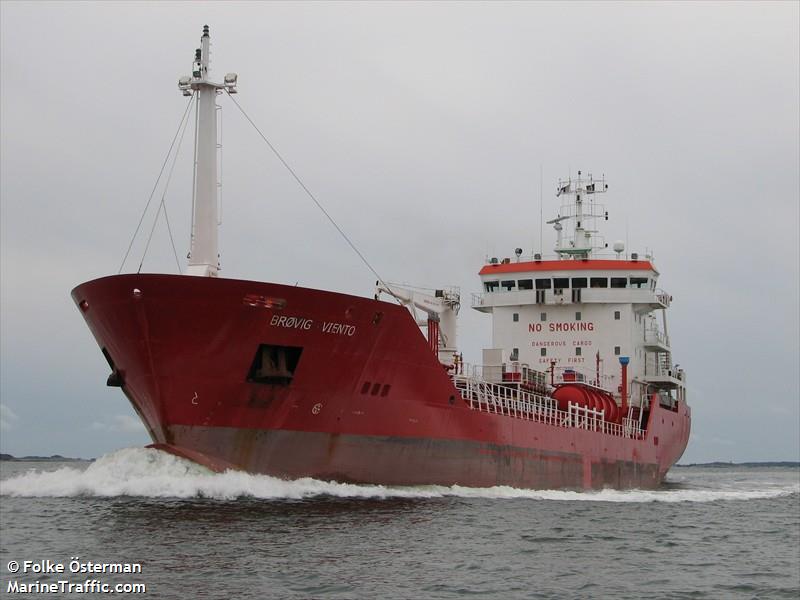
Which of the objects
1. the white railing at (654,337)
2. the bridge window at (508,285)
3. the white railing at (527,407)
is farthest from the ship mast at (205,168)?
the white railing at (654,337)

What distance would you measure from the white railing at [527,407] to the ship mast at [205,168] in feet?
24.6

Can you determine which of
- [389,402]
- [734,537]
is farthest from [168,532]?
[734,537]

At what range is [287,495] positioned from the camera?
65.9 ft

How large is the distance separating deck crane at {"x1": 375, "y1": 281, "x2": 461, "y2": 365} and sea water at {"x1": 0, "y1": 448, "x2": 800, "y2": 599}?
457cm

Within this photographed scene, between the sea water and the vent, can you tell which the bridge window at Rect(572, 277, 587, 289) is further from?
the vent

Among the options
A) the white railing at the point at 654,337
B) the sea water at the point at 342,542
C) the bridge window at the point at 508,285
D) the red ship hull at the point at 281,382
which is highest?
the bridge window at the point at 508,285

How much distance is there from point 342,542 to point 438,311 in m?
12.4

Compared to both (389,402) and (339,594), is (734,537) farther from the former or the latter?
(339,594)

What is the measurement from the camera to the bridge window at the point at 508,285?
36469 millimetres

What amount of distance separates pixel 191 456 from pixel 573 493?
42.3 ft

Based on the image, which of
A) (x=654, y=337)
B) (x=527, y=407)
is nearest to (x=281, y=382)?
(x=527, y=407)

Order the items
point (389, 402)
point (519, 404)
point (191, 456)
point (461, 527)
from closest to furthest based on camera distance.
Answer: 1. point (461, 527)
2. point (191, 456)
3. point (389, 402)
4. point (519, 404)

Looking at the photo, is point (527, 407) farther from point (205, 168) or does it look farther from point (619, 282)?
point (205, 168)

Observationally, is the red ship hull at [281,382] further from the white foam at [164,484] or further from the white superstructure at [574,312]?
the white superstructure at [574,312]
